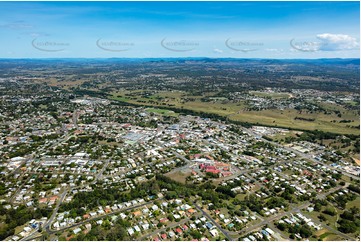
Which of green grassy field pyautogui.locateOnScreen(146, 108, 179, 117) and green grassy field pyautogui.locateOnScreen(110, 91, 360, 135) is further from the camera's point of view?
green grassy field pyautogui.locateOnScreen(146, 108, 179, 117)

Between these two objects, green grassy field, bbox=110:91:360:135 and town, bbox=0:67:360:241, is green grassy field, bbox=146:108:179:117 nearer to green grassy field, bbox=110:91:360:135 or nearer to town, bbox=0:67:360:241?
green grassy field, bbox=110:91:360:135

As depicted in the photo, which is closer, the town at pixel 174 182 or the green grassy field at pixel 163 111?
Answer: the town at pixel 174 182

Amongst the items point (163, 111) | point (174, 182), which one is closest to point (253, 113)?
point (163, 111)

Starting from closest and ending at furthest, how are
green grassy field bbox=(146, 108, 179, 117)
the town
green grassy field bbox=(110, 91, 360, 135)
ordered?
the town → green grassy field bbox=(110, 91, 360, 135) → green grassy field bbox=(146, 108, 179, 117)

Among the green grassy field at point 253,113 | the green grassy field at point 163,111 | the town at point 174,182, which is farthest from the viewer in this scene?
the green grassy field at point 163,111

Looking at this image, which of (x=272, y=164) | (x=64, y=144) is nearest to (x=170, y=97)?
(x=64, y=144)

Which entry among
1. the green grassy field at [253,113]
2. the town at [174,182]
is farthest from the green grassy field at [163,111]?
the town at [174,182]

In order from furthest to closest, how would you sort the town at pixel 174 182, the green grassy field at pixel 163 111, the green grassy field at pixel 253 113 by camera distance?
the green grassy field at pixel 163 111, the green grassy field at pixel 253 113, the town at pixel 174 182

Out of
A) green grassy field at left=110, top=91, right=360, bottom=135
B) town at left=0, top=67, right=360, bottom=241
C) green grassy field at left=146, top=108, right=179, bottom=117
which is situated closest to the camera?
town at left=0, top=67, right=360, bottom=241

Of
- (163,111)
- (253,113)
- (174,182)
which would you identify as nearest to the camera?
(174,182)

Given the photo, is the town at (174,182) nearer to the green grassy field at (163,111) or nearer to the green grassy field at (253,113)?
the green grassy field at (253,113)

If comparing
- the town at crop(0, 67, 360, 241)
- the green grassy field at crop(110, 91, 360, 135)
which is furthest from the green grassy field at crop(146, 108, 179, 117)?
the town at crop(0, 67, 360, 241)

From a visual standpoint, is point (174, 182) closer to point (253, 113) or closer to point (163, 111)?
point (163, 111)
